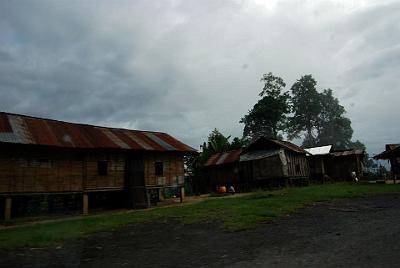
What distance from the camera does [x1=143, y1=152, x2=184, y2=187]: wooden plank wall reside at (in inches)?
1024

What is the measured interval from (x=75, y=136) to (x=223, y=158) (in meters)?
19.6

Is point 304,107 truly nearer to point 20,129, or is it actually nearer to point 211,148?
point 211,148

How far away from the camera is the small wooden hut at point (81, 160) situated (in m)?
20.2

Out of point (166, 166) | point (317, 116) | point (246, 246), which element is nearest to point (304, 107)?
point (317, 116)

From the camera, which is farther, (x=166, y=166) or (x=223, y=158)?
(x=223, y=158)

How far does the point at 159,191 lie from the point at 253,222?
1825 centimetres

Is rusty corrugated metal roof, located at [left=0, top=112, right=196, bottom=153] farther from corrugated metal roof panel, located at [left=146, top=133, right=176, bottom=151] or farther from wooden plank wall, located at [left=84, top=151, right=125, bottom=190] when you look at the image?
wooden plank wall, located at [left=84, top=151, right=125, bottom=190]

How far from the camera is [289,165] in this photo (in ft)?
116

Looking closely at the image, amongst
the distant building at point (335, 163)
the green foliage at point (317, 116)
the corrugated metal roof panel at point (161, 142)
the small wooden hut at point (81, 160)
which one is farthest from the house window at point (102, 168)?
the green foliage at point (317, 116)

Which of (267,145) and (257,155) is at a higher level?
(267,145)

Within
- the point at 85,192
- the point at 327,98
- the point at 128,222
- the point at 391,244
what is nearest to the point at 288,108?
the point at 327,98

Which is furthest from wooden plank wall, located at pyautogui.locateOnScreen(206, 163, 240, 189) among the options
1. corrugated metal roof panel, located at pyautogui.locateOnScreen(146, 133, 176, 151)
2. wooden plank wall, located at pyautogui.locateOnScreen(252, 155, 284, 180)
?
corrugated metal roof panel, located at pyautogui.locateOnScreen(146, 133, 176, 151)

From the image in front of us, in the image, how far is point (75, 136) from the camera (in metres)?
23.9

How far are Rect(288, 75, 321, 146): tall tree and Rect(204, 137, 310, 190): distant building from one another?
2632 cm
